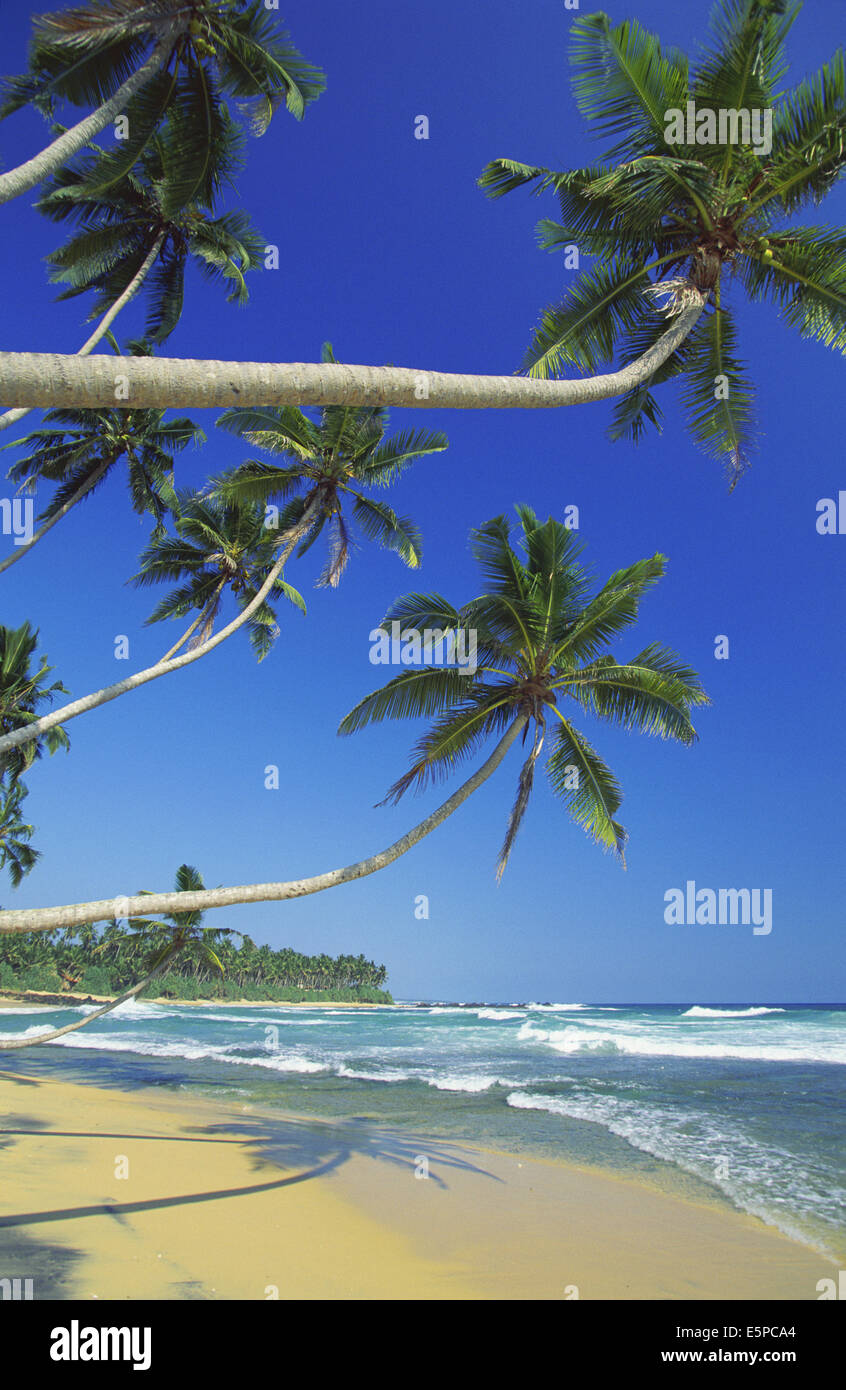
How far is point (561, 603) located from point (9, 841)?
23775 millimetres

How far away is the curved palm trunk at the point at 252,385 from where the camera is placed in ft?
10.8

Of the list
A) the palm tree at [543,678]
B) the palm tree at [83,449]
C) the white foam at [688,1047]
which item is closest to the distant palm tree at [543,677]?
the palm tree at [543,678]

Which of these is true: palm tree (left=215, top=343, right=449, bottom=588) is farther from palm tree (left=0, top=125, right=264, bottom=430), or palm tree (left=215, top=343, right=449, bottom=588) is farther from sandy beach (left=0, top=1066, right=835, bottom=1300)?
sandy beach (left=0, top=1066, right=835, bottom=1300)

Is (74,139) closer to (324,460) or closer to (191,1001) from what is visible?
(324,460)

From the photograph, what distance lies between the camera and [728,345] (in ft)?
24.5

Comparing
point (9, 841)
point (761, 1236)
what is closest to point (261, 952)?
point (9, 841)

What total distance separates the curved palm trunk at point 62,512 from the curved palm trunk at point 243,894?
7218 mm

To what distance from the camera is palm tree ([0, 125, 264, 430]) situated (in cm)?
1045

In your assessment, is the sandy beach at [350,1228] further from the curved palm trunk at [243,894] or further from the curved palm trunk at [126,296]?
the curved palm trunk at [126,296]

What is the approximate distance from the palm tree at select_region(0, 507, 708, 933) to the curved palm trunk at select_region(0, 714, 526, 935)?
62 cm

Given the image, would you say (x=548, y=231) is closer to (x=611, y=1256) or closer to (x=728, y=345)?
(x=728, y=345)

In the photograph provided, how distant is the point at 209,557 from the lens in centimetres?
1412

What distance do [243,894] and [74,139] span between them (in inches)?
258

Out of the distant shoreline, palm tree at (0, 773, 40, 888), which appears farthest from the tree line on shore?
palm tree at (0, 773, 40, 888)
